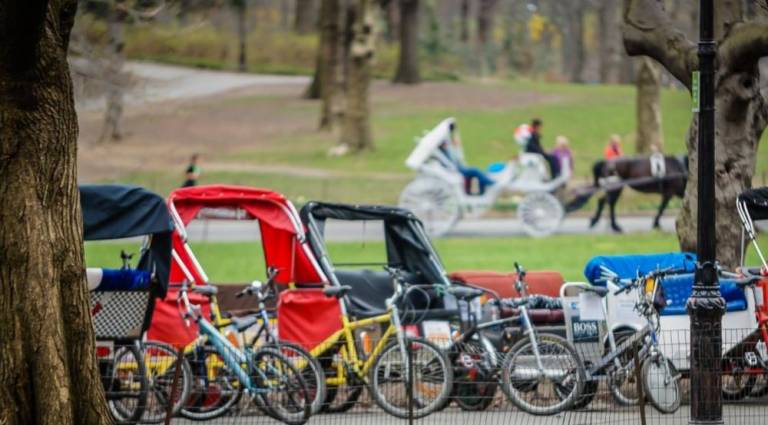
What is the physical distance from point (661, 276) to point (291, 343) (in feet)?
11.1

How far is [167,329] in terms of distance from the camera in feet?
44.3

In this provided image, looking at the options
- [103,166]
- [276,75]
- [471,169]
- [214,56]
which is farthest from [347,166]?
[214,56]

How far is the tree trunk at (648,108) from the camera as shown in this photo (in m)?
41.8

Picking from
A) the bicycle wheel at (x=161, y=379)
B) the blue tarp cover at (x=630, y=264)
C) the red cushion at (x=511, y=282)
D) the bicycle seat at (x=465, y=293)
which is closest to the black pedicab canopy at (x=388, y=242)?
the red cushion at (x=511, y=282)

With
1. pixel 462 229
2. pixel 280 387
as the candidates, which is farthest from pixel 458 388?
pixel 462 229

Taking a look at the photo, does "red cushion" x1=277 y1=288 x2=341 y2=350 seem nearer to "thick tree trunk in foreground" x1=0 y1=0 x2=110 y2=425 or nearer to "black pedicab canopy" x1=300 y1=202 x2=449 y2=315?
"black pedicab canopy" x1=300 y1=202 x2=449 y2=315

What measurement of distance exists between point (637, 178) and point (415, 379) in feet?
66.3

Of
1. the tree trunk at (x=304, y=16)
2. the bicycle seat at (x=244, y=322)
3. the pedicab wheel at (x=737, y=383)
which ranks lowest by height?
the pedicab wheel at (x=737, y=383)

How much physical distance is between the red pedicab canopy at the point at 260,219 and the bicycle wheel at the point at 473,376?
1811 mm

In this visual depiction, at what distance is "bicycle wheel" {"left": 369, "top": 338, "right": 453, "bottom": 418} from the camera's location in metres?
12.3

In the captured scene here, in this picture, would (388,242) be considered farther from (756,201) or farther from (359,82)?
(359,82)

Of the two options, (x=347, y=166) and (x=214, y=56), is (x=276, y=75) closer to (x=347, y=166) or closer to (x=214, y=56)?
(x=214, y=56)

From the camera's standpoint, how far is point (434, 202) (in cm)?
3138

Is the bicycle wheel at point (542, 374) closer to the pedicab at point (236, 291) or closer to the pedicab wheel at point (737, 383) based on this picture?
the pedicab wheel at point (737, 383)
